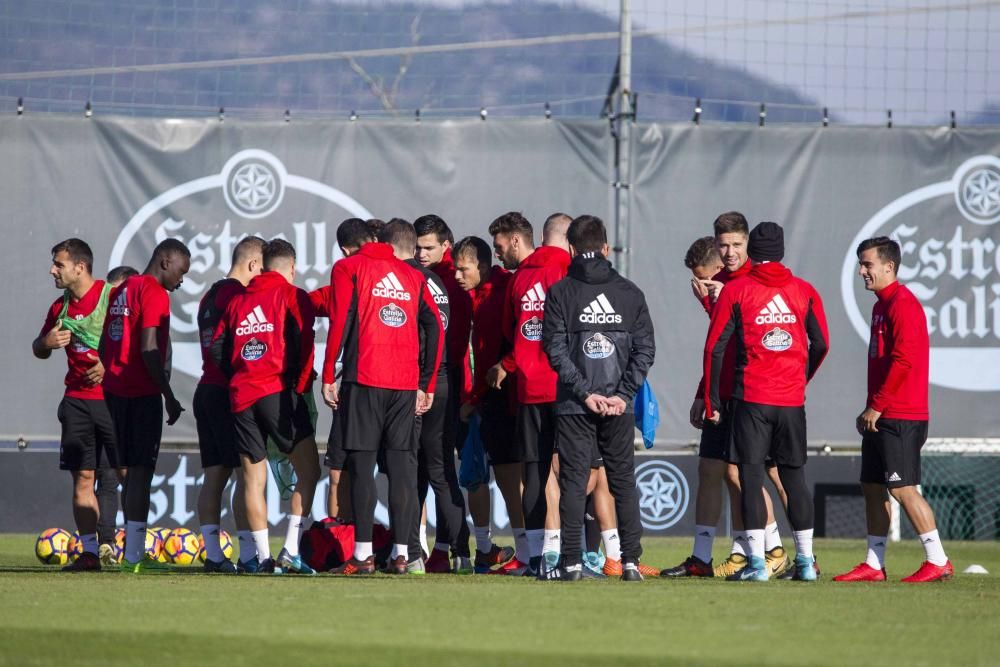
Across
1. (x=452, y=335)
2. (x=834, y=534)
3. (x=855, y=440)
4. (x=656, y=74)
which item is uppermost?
(x=656, y=74)

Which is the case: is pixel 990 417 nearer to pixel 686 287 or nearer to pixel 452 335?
pixel 686 287

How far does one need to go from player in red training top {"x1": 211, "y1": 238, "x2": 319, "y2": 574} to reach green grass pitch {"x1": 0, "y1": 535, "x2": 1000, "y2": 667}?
762 millimetres

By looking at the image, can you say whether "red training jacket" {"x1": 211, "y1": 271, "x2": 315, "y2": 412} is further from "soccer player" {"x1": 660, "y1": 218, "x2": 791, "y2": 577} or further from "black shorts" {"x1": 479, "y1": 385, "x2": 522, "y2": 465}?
"soccer player" {"x1": 660, "y1": 218, "x2": 791, "y2": 577}

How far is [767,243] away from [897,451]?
1.51 metres

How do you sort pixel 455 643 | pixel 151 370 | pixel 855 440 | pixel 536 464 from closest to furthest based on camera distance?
pixel 455 643 < pixel 536 464 < pixel 151 370 < pixel 855 440

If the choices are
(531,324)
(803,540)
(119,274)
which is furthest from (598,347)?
(119,274)

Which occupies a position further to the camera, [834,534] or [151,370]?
[834,534]

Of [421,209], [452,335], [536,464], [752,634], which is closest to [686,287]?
[421,209]

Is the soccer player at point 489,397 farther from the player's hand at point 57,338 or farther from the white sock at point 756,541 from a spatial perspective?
the player's hand at point 57,338

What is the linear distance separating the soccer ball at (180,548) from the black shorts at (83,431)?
1284 millimetres

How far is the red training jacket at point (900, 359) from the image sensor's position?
339 inches

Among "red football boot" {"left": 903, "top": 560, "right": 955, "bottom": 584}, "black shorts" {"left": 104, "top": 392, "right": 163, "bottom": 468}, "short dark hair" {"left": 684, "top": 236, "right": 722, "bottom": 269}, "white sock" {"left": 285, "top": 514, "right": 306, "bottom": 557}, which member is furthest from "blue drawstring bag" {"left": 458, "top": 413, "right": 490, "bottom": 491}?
"red football boot" {"left": 903, "top": 560, "right": 955, "bottom": 584}

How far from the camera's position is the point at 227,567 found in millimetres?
8977

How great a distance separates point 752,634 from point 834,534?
893cm
